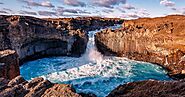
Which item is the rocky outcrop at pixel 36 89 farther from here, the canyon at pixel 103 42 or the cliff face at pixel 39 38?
the cliff face at pixel 39 38

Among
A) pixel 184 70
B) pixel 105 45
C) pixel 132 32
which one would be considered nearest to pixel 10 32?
pixel 105 45

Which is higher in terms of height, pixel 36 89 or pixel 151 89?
pixel 151 89

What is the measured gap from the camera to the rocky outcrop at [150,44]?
4342 centimetres

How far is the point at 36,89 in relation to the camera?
789 centimetres

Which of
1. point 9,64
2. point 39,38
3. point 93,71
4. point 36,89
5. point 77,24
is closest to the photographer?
→ point 36,89

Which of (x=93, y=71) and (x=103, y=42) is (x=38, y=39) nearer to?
(x=103, y=42)

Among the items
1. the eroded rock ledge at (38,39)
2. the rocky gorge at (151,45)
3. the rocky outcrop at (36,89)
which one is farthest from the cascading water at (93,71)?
the rocky outcrop at (36,89)

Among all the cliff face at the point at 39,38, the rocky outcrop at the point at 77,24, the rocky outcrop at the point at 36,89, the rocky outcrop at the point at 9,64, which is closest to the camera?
the rocky outcrop at the point at 36,89

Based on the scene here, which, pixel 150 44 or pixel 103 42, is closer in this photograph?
pixel 150 44

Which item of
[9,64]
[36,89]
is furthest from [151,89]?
[9,64]

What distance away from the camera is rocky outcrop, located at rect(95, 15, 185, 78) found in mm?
43416

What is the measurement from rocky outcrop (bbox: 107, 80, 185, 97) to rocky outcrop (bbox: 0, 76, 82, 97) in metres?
1.18

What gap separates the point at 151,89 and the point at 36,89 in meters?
2.93

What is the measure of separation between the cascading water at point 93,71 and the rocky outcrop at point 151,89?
21.2 meters
